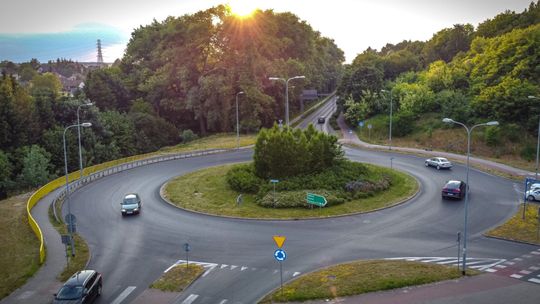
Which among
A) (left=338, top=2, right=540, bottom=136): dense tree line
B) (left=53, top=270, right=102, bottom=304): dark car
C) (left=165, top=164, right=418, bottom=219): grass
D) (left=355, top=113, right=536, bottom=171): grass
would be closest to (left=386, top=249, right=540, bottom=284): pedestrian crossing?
(left=165, top=164, right=418, bottom=219): grass

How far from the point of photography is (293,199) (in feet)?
118

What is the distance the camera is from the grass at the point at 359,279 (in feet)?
68.1

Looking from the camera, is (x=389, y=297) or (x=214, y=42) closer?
(x=389, y=297)

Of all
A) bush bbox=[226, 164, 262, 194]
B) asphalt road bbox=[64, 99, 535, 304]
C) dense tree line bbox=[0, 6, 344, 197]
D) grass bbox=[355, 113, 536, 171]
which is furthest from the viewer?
dense tree line bbox=[0, 6, 344, 197]

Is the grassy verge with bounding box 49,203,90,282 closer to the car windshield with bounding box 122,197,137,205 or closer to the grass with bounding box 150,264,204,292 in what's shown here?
the car windshield with bounding box 122,197,137,205

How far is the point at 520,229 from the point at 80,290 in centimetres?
2733

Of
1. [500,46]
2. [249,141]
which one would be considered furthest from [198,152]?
[500,46]

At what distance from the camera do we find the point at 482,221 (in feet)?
104

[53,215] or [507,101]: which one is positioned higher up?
[507,101]

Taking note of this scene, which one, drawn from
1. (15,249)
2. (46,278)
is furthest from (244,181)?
(46,278)

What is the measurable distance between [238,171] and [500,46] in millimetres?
52985

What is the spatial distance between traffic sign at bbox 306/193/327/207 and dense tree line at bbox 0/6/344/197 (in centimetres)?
3712

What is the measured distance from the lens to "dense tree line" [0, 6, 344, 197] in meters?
60.3

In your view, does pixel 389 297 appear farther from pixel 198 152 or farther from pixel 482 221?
pixel 198 152
